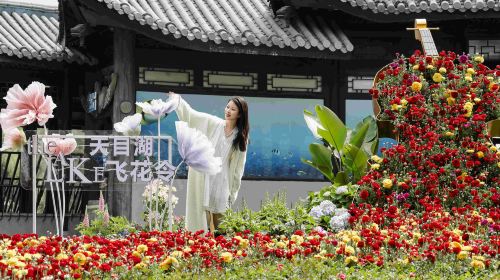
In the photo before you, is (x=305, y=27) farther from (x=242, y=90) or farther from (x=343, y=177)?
(x=343, y=177)

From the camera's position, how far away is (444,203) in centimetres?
1010

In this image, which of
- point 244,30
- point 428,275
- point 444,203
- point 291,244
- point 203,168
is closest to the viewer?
point 428,275

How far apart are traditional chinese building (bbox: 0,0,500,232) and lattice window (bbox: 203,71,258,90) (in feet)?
0.05

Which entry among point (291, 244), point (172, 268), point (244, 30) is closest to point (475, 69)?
point (244, 30)

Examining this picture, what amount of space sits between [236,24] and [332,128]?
12.2ft

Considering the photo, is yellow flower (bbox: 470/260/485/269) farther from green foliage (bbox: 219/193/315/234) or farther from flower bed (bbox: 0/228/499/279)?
green foliage (bbox: 219/193/315/234)

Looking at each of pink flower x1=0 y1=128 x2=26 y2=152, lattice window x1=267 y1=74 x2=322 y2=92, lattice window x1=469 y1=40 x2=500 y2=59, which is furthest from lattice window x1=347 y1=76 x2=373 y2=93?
pink flower x1=0 y1=128 x2=26 y2=152

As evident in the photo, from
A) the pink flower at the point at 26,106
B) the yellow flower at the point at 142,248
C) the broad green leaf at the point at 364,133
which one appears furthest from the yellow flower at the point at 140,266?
the broad green leaf at the point at 364,133

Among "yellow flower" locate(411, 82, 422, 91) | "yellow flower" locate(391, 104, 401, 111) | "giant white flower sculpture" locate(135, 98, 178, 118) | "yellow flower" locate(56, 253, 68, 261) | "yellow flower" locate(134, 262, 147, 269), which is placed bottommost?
"yellow flower" locate(134, 262, 147, 269)

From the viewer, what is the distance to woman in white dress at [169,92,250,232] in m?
9.88

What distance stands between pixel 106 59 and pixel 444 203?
7152 millimetres

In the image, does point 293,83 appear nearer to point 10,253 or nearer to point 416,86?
point 416,86

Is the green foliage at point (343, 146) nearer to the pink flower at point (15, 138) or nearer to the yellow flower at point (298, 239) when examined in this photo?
the pink flower at point (15, 138)

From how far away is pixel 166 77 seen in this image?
15.0 meters
